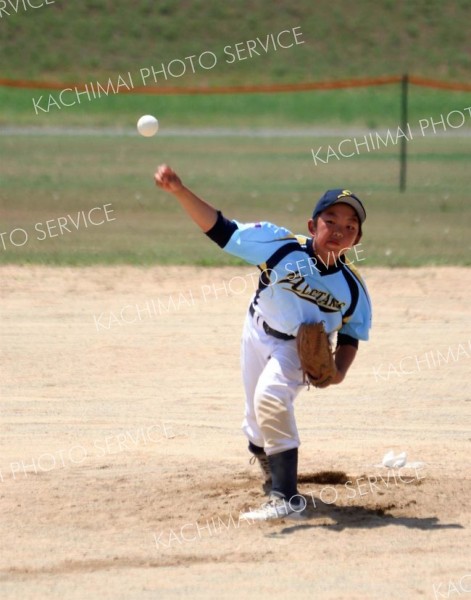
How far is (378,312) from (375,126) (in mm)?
21078

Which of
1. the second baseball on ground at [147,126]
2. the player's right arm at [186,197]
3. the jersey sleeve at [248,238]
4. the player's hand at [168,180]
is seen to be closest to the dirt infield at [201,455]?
the jersey sleeve at [248,238]

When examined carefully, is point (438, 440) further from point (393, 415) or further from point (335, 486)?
point (335, 486)

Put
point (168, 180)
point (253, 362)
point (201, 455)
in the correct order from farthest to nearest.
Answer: point (201, 455)
point (253, 362)
point (168, 180)

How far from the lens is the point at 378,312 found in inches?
366

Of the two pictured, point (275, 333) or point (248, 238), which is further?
point (275, 333)

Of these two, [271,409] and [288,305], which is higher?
[288,305]

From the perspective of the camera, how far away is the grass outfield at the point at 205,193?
40.1 feet

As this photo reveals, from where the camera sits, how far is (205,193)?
17047 millimetres

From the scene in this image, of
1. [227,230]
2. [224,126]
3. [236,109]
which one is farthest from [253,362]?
[236,109]

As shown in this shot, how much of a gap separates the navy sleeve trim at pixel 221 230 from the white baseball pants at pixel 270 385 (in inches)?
18.4

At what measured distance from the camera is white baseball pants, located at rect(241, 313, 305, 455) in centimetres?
483

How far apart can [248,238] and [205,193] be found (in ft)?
40.2

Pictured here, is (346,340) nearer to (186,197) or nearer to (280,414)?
(280,414)

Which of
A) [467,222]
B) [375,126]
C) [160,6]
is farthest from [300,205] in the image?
[160,6]
